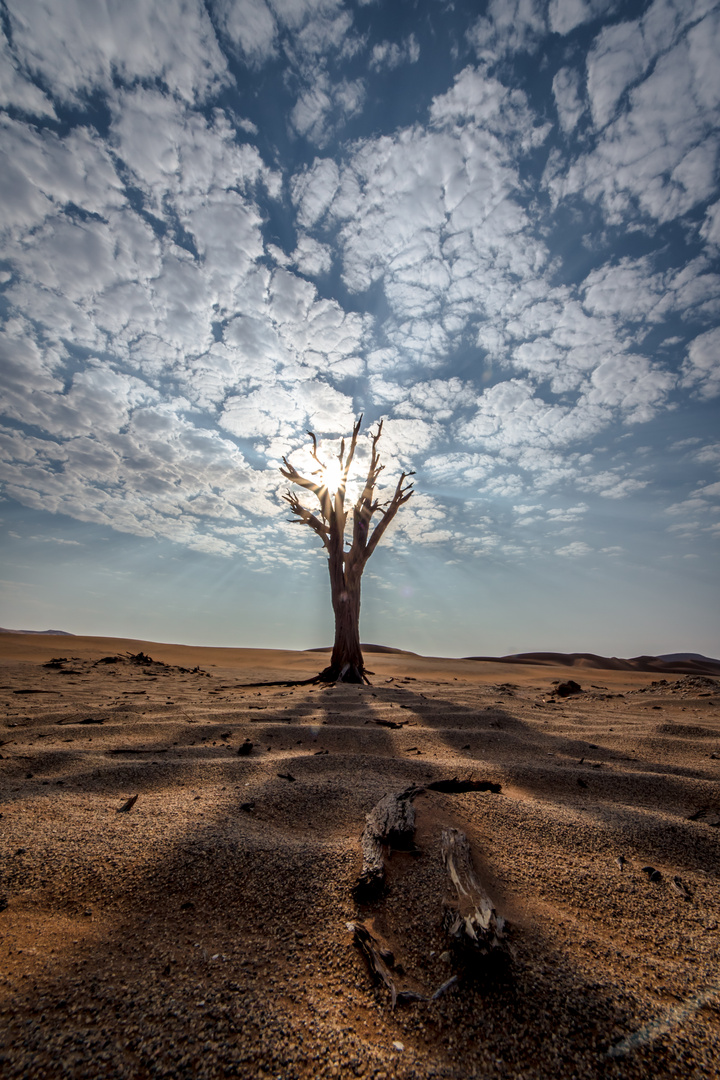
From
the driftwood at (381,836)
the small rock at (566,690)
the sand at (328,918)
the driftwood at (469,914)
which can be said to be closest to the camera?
the sand at (328,918)

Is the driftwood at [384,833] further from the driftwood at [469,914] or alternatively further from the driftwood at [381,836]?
the driftwood at [469,914]

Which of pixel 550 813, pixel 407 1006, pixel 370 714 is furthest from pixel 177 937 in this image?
pixel 370 714

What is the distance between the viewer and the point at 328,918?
1.26m

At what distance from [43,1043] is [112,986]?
6.2 inches

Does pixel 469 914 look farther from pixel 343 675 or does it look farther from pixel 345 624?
pixel 345 624

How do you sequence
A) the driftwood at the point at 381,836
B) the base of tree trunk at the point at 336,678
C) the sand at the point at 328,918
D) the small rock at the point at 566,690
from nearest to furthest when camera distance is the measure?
the sand at the point at 328,918 < the driftwood at the point at 381,836 < the small rock at the point at 566,690 < the base of tree trunk at the point at 336,678

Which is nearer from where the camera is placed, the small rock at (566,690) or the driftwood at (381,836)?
the driftwood at (381,836)

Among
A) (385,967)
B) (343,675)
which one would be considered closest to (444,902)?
(385,967)

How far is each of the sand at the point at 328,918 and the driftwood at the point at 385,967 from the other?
19mm

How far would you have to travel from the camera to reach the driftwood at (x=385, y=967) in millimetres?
1019

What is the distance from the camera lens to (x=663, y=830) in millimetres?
1826

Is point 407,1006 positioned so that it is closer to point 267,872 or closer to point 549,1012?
point 549,1012

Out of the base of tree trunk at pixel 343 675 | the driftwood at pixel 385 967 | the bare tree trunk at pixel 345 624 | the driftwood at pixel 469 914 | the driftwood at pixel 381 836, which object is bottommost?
the driftwood at pixel 385 967

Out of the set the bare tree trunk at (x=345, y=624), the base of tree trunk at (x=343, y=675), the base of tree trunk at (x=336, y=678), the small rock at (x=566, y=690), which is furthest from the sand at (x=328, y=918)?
Result: the bare tree trunk at (x=345, y=624)
